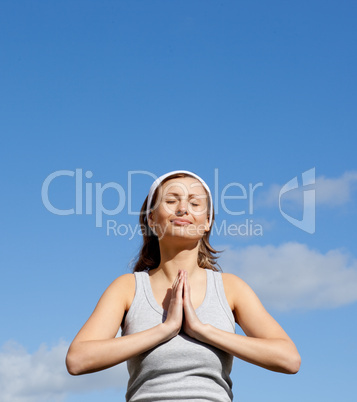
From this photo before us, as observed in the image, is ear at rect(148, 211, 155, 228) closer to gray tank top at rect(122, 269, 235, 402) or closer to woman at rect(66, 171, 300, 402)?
woman at rect(66, 171, 300, 402)

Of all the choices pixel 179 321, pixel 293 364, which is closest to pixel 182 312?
pixel 179 321

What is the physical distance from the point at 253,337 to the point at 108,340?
1059 millimetres

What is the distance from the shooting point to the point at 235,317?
4641 millimetres

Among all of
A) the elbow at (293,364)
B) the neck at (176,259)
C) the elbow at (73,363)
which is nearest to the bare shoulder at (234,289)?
the neck at (176,259)

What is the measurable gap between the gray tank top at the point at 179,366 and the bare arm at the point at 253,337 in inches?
4.8

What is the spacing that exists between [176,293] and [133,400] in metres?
0.79

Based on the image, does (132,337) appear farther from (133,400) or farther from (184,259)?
(184,259)

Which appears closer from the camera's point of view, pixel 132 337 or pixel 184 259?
→ pixel 132 337

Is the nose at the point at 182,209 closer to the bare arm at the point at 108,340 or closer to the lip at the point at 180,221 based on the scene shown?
the lip at the point at 180,221

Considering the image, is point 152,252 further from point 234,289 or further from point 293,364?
point 293,364

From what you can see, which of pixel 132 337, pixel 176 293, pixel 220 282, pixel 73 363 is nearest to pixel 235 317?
pixel 220 282

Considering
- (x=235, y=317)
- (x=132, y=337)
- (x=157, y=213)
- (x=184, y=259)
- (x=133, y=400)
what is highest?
(x=157, y=213)

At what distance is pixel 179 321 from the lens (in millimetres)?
4188

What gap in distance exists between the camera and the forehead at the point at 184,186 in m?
4.76
